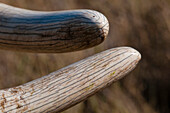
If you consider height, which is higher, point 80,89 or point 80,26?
point 80,26

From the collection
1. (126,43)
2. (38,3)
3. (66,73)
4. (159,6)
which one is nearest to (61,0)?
(38,3)

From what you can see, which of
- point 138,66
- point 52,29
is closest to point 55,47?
point 52,29

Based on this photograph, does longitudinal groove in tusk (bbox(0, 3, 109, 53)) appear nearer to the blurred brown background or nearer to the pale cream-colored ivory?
the pale cream-colored ivory

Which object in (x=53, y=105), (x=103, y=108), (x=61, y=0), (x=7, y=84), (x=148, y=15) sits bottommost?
(x=103, y=108)

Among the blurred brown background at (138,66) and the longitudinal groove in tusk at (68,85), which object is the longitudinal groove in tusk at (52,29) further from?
the blurred brown background at (138,66)

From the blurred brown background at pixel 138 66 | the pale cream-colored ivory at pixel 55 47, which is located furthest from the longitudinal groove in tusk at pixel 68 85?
the blurred brown background at pixel 138 66

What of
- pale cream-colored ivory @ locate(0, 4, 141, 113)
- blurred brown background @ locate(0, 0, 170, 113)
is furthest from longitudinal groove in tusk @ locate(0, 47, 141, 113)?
blurred brown background @ locate(0, 0, 170, 113)

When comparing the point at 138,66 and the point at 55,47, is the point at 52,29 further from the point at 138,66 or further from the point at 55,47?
the point at 138,66

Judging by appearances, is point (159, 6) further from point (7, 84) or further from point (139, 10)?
point (7, 84)
